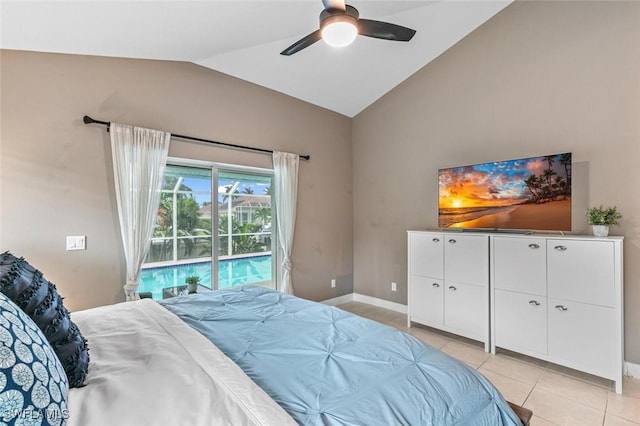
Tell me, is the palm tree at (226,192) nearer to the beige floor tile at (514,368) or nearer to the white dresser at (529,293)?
the white dresser at (529,293)

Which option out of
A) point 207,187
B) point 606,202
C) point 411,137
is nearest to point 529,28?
point 411,137

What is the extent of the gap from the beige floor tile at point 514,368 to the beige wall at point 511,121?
79cm

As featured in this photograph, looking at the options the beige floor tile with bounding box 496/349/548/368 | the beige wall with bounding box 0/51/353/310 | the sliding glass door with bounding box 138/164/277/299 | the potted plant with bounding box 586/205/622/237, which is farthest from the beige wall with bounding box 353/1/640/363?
the beige wall with bounding box 0/51/353/310

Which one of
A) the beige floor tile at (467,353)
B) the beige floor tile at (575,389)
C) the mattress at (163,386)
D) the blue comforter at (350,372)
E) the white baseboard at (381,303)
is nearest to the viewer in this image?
the mattress at (163,386)

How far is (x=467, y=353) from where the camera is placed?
302cm

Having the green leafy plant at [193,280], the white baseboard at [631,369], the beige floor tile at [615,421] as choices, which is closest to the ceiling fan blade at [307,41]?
the green leafy plant at [193,280]

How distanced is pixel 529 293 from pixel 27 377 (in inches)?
129

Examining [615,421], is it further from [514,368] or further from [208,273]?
[208,273]

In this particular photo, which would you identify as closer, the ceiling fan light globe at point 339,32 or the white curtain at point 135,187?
the ceiling fan light globe at point 339,32

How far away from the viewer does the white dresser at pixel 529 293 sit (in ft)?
7.89

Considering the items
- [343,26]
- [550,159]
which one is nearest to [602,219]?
[550,159]

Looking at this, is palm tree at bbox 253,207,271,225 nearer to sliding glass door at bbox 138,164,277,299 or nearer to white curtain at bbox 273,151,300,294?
sliding glass door at bbox 138,164,277,299

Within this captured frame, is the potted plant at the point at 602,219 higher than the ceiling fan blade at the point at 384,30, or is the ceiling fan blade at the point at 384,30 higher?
the ceiling fan blade at the point at 384,30

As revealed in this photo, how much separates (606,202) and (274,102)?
3546mm
